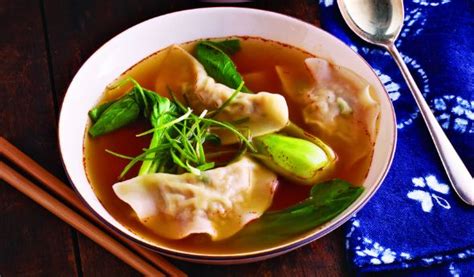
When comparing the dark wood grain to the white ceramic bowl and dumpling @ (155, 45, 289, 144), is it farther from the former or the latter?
dumpling @ (155, 45, 289, 144)

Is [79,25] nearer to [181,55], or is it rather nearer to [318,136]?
[181,55]

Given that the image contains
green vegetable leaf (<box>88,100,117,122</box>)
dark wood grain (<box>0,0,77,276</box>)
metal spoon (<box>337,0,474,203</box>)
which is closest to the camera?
dark wood grain (<box>0,0,77,276</box>)

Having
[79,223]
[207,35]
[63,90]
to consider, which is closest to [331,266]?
[79,223]

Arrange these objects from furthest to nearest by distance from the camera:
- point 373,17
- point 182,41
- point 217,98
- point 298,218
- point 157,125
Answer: point 373,17
point 182,41
point 217,98
point 157,125
point 298,218

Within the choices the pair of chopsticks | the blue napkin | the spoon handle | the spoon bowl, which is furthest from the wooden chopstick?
the spoon bowl

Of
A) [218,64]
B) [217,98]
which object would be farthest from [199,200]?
[218,64]

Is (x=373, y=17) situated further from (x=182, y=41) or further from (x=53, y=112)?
(x=53, y=112)

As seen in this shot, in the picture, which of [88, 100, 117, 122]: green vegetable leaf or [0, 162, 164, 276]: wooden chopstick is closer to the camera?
[0, 162, 164, 276]: wooden chopstick
